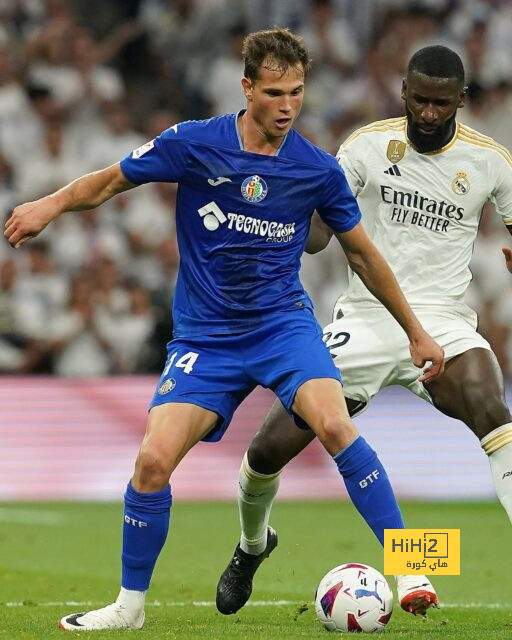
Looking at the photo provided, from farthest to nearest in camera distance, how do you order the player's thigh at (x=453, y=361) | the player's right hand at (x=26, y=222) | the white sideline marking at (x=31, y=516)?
the white sideline marking at (x=31, y=516) → the player's thigh at (x=453, y=361) → the player's right hand at (x=26, y=222)

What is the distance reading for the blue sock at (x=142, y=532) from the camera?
6.03 m

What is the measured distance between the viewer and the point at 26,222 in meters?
5.81

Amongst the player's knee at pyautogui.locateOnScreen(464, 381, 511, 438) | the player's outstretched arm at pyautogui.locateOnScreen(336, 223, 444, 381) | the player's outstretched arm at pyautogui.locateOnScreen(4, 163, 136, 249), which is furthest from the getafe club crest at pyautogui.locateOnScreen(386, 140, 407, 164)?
the player's outstretched arm at pyautogui.locateOnScreen(4, 163, 136, 249)

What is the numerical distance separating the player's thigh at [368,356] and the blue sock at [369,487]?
1.10 meters

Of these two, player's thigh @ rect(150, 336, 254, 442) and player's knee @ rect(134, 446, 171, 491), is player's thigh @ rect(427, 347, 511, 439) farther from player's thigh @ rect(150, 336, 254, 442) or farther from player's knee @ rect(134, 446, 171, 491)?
player's knee @ rect(134, 446, 171, 491)

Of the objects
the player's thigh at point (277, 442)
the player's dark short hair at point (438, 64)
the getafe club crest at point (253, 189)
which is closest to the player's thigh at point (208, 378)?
the player's thigh at point (277, 442)

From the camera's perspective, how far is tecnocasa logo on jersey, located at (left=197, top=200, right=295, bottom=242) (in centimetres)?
627

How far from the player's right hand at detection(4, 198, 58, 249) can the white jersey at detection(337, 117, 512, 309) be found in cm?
207

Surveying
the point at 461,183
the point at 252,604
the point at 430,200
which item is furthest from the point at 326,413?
the point at 252,604

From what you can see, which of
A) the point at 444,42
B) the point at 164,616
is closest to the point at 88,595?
A: the point at 164,616

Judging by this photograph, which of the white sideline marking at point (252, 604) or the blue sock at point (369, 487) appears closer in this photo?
the blue sock at point (369, 487)

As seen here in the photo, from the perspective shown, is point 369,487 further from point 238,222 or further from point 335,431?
point 238,222

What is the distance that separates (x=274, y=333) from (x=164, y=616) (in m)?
1.64

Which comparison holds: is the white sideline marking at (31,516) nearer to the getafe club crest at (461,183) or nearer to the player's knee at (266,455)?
the player's knee at (266,455)
